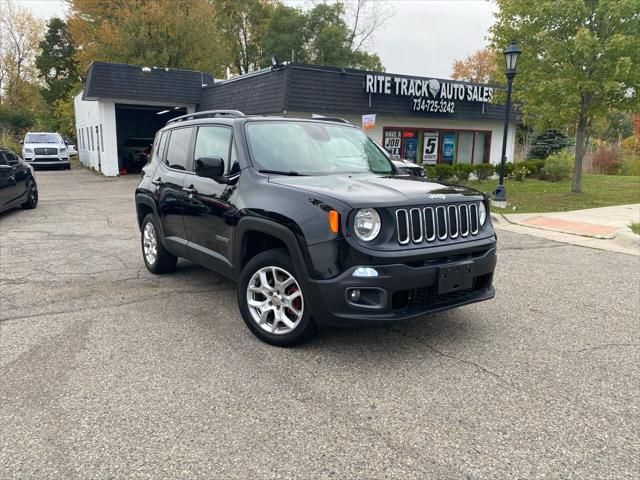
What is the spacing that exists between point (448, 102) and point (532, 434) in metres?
18.2

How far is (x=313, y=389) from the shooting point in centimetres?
340

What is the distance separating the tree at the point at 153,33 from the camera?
28766mm

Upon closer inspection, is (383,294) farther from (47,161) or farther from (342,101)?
(47,161)

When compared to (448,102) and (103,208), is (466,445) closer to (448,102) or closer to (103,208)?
(103,208)

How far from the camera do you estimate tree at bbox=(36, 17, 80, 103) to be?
45.0 metres

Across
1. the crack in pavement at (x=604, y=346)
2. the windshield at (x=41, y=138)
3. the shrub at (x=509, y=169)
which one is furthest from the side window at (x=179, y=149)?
the windshield at (x=41, y=138)

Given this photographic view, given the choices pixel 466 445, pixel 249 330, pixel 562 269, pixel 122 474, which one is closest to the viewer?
pixel 122 474

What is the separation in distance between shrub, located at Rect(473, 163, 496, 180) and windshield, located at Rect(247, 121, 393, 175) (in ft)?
47.4

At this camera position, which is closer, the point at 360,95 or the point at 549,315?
the point at 549,315

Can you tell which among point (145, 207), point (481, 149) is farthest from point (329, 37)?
point (145, 207)

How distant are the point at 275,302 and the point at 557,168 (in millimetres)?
18287

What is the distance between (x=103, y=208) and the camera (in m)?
12.8

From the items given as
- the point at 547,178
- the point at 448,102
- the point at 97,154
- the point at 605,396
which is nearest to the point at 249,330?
the point at 605,396

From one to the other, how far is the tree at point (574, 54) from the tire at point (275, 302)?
36.4 feet
